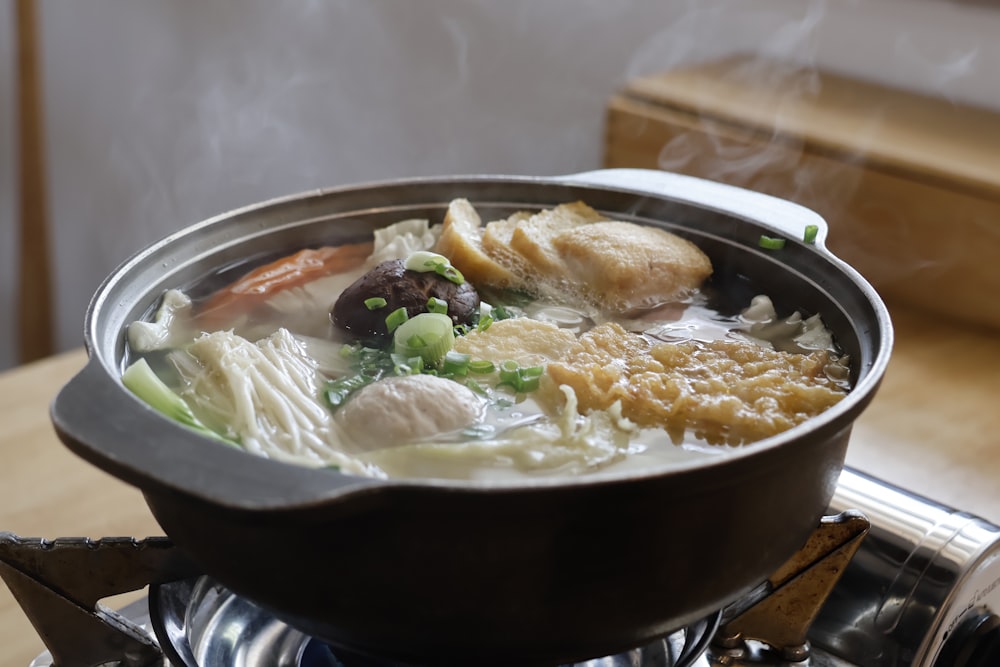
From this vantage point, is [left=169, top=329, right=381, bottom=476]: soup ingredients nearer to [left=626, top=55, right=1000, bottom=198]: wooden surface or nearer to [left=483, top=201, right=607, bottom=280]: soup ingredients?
[left=483, top=201, right=607, bottom=280]: soup ingredients

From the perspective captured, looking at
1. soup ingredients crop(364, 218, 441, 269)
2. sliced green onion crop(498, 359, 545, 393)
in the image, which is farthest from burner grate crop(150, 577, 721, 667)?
soup ingredients crop(364, 218, 441, 269)

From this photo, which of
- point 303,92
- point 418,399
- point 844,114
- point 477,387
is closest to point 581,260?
point 477,387

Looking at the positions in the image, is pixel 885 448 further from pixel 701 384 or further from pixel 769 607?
pixel 701 384

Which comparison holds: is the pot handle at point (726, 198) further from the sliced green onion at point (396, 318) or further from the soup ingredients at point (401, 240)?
the sliced green onion at point (396, 318)

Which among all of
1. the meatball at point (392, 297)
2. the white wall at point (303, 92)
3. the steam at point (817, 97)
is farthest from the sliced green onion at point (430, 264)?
the white wall at point (303, 92)

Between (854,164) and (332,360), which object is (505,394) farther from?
(854,164)

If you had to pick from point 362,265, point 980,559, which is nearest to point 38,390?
point 362,265
